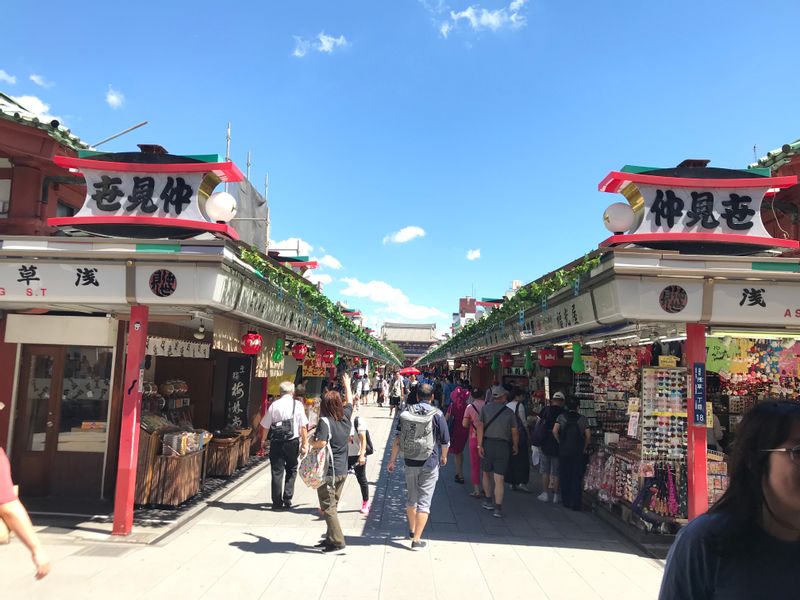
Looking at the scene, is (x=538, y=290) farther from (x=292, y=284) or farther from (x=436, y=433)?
(x=292, y=284)

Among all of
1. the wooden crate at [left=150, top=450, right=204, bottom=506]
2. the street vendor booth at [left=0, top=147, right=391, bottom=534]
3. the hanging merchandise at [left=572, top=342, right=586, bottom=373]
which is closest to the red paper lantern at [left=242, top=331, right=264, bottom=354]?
the street vendor booth at [left=0, top=147, right=391, bottom=534]

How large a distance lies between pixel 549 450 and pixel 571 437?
0.60 meters

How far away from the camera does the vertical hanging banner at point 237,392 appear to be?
433 inches

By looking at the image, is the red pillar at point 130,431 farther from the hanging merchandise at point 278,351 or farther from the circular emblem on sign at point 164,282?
the hanging merchandise at point 278,351

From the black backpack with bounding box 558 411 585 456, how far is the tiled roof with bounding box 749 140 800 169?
5.24 metres

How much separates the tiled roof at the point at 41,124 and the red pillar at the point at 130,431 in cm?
372

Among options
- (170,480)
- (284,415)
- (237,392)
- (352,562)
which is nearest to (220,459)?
(237,392)

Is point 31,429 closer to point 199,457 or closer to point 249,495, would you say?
point 199,457

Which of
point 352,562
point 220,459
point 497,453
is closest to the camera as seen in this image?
point 352,562

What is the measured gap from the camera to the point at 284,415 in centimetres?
834

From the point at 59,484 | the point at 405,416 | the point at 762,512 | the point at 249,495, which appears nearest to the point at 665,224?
the point at 405,416

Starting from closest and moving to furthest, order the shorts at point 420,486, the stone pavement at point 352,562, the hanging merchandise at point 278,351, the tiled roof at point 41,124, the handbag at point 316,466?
the stone pavement at point 352,562 → the handbag at point 316,466 → the shorts at point 420,486 → the tiled roof at point 41,124 → the hanging merchandise at point 278,351

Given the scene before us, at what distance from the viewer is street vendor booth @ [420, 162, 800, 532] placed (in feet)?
20.4

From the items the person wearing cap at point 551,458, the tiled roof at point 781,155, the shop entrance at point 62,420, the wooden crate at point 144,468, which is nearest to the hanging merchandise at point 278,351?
the shop entrance at point 62,420
